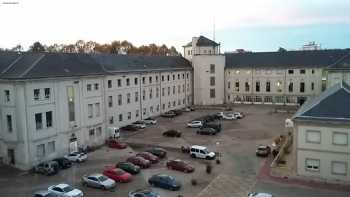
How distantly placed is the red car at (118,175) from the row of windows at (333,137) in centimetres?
1701

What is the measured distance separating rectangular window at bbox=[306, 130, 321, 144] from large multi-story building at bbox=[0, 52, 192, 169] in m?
26.6

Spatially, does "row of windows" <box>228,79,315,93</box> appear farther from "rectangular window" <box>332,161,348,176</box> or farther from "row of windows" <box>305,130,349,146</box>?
"rectangular window" <box>332,161,348,176</box>

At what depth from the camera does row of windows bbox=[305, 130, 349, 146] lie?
32750 millimetres

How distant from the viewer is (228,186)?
109 feet

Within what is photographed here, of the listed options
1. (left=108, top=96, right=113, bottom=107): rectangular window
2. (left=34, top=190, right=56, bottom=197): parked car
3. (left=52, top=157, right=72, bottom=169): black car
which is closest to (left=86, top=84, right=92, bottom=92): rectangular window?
(left=108, top=96, right=113, bottom=107): rectangular window

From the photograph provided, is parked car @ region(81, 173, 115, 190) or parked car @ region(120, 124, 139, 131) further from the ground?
parked car @ region(120, 124, 139, 131)

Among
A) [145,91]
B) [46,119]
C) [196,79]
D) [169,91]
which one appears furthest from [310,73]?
[46,119]

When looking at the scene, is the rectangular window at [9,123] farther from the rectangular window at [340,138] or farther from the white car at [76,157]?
the rectangular window at [340,138]

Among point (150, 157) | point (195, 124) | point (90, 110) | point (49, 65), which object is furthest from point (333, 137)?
point (49, 65)

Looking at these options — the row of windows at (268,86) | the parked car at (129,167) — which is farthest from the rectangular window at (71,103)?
the row of windows at (268,86)

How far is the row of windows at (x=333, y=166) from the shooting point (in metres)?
33.0

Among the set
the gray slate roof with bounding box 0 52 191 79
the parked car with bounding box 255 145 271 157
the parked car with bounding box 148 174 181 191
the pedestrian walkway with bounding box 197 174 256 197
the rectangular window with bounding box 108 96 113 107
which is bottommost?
the pedestrian walkway with bounding box 197 174 256 197

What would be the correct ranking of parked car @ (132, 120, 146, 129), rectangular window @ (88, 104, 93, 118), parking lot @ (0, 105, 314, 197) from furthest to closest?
parked car @ (132, 120, 146, 129), rectangular window @ (88, 104, 93, 118), parking lot @ (0, 105, 314, 197)

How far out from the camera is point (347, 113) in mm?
33000
